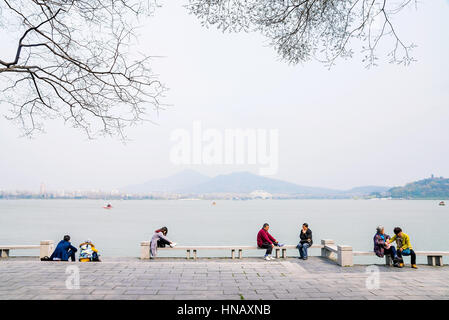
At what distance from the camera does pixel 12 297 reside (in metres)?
6.02

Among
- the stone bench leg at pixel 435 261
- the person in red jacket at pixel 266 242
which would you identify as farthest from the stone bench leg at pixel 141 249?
the stone bench leg at pixel 435 261

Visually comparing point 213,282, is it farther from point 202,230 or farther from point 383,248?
point 202,230

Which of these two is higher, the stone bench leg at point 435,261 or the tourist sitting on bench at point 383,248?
the tourist sitting on bench at point 383,248

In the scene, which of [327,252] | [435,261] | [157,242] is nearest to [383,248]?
[435,261]

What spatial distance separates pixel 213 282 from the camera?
743cm

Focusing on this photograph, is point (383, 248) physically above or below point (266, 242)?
above

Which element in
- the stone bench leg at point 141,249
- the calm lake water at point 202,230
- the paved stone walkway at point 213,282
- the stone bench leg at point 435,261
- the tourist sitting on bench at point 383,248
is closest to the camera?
the paved stone walkway at point 213,282

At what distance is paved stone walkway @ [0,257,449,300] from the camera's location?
6344 mm

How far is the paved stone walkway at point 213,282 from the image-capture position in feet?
20.8

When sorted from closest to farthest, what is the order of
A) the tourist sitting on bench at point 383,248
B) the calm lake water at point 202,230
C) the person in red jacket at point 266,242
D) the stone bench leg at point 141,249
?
the tourist sitting on bench at point 383,248, the stone bench leg at point 141,249, the person in red jacket at point 266,242, the calm lake water at point 202,230

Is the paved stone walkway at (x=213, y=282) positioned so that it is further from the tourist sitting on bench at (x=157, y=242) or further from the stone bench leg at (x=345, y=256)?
the tourist sitting on bench at (x=157, y=242)

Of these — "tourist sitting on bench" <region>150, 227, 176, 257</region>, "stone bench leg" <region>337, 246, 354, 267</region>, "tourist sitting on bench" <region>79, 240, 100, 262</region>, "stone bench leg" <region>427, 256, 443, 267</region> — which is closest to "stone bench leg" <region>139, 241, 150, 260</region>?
"tourist sitting on bench" <region>150, 227, 176, 257</region>
